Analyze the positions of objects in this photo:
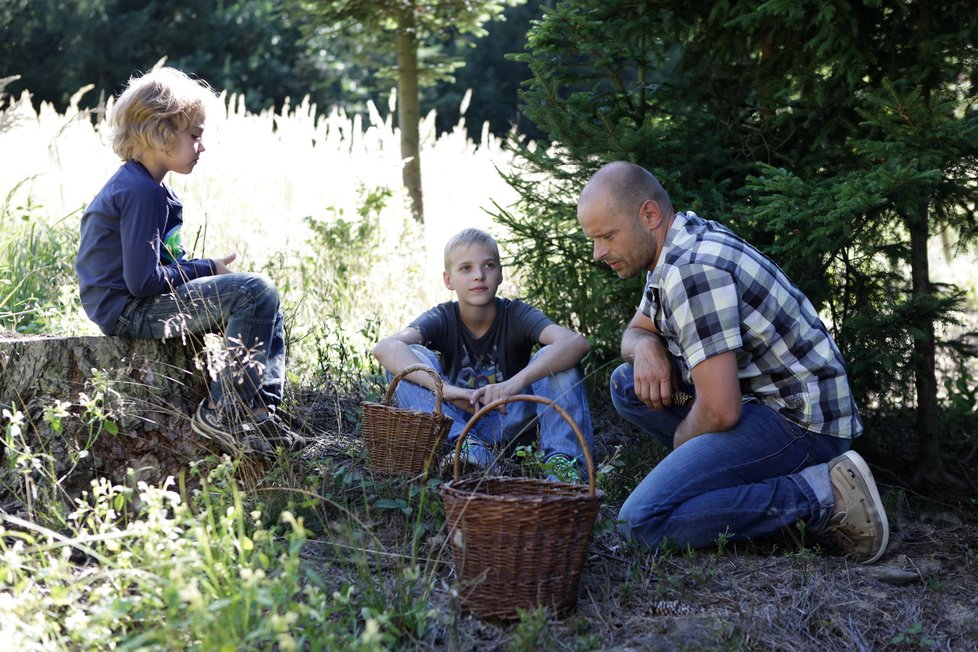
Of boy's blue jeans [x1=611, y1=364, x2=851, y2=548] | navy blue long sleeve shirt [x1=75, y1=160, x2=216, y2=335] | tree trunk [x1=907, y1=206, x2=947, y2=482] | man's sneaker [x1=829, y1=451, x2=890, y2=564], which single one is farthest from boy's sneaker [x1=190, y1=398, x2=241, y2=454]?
tree trunk [x1=907, y1=206, x2=947, y2=482]

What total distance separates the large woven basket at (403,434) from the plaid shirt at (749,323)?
2.71 feet

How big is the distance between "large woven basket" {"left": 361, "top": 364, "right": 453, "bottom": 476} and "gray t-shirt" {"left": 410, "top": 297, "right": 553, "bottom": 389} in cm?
54

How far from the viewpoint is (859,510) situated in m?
2.91

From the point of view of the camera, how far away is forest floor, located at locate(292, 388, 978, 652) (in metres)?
2.40

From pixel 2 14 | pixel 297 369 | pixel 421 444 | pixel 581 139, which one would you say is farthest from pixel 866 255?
pixel 2 14

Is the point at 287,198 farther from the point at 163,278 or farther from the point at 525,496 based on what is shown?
the point at 525,496

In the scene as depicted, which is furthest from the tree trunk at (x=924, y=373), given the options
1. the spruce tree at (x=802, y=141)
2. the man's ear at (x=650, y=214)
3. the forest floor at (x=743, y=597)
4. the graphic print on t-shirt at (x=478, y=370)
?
the graphic print on t-shirt at (x=478, y=370)

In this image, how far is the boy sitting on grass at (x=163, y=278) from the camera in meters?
3.26

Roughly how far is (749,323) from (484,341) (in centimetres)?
123

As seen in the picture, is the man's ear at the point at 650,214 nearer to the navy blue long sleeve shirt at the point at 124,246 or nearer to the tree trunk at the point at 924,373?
the tree trunk at the point at 924,373

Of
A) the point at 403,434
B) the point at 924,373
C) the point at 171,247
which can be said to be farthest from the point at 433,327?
the point at 924,373

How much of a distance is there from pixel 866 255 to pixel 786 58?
2.99 ft

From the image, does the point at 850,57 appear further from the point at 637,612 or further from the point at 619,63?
the point at 637,612

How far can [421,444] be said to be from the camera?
10.7 feet
